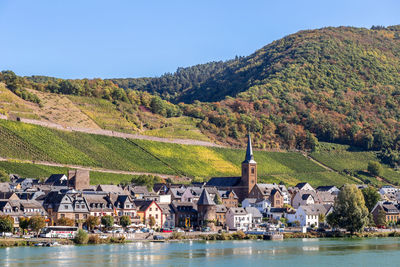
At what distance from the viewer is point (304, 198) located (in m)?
126

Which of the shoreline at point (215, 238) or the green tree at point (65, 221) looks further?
the green tree at point (65, 221)

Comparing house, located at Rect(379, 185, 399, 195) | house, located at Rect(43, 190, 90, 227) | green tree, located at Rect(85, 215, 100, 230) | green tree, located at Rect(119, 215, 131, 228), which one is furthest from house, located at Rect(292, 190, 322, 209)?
green tree, located at Rect(85, 215, 100, 230)

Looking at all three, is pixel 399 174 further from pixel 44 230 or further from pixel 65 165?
pixel 44 230

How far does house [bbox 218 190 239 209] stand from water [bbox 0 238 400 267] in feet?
125

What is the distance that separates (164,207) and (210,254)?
30602 millimetres

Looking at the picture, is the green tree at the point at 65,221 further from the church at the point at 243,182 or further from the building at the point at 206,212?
the church at the point at 243,182

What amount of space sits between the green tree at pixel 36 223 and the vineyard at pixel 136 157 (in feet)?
136

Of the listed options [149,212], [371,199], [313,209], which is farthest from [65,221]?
[371,199]

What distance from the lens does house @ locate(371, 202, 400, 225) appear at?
370 feet

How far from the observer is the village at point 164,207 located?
293 feet

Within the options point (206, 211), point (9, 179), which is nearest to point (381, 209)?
point (206, 211)

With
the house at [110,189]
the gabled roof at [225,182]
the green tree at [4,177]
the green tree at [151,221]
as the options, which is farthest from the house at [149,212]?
the gabled roof at [225,182]

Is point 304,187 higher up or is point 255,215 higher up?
point 304,187

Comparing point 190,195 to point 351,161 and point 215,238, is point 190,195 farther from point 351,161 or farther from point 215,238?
point 351,161
